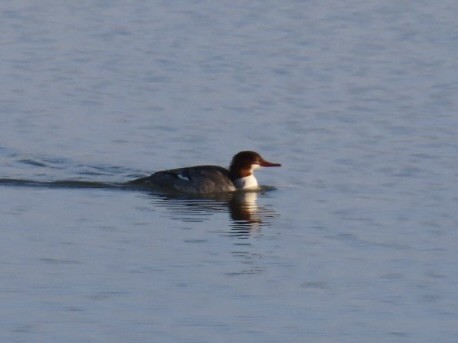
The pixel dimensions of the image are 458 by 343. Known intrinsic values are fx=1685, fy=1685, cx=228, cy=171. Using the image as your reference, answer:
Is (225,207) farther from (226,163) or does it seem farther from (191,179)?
(226,163)

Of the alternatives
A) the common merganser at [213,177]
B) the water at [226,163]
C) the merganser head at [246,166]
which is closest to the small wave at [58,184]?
the water at [226,163]

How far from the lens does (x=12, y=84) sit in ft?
84.2

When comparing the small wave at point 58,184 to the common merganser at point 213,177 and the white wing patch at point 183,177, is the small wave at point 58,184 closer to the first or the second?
the common merganser at point 213,177

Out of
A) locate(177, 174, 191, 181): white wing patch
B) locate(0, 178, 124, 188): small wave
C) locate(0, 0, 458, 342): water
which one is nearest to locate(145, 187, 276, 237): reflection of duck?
locate(0, 0, 458, 342): water

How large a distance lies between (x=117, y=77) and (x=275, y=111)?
12.3 feet

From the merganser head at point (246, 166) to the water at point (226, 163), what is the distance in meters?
0.27

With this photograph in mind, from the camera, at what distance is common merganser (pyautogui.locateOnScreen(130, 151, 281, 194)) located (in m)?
19.7

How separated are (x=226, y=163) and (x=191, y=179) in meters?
1.67

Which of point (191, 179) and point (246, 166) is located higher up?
point (246, 166)

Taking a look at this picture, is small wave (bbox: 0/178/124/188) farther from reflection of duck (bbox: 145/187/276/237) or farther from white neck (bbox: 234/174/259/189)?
white neck (bbox: 234/174/259/189)

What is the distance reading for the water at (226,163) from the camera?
1400 cm

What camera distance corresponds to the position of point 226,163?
21.4 metres

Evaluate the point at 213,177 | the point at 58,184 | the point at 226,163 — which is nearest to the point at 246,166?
the point at 213,177

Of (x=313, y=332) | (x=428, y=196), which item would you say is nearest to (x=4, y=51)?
(x=428, y=196)
